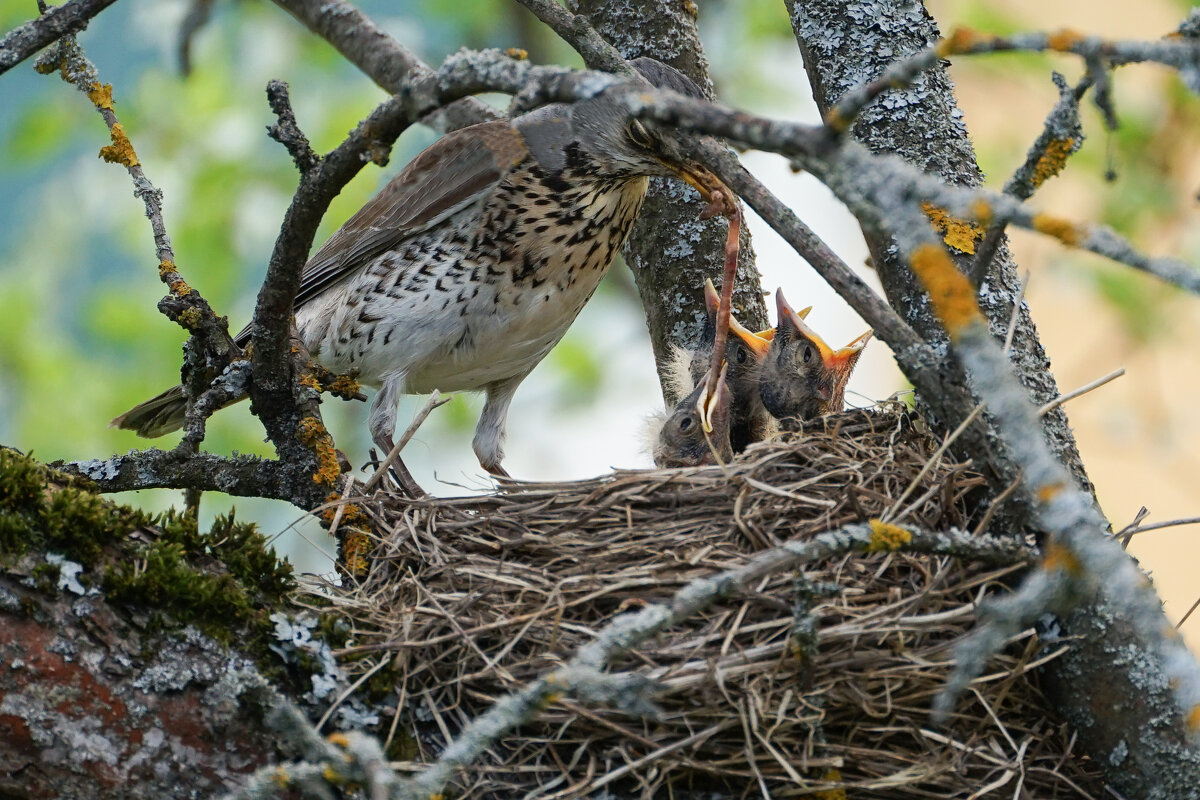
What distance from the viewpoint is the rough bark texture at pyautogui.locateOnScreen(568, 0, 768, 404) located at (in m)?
4.20

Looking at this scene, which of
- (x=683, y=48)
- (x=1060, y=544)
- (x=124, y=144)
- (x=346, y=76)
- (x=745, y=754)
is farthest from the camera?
(x=346, y=76)

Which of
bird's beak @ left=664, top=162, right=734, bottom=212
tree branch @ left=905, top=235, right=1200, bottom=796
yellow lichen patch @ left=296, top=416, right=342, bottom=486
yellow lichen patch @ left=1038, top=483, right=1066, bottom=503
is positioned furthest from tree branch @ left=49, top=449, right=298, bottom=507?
yellow lichen patch @ left=1038, top=483, right=1066, bottom=503

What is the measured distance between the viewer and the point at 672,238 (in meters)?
4.22

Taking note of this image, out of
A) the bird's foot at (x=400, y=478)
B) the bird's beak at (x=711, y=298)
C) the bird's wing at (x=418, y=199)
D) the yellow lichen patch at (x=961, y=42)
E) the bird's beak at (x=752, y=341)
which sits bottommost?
the yellow lichen patch at (x=961, y=42)

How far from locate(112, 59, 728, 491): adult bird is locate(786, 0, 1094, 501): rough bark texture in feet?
1.81

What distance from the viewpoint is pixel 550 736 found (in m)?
2.34

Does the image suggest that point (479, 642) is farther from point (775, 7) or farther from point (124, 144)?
point (775, 7)

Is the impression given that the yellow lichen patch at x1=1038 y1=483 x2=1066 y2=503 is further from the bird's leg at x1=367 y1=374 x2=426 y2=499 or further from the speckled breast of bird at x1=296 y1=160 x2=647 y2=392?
the bird's leg at x1=367 y1=374 x2=426 y2=499

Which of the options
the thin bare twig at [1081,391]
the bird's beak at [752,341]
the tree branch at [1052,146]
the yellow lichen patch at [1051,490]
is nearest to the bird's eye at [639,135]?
the bird's beak at [752,341]

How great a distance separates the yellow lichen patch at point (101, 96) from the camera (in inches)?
128

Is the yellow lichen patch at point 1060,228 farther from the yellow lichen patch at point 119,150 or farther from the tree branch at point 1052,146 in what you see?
the yellow lichen patch at point 119,150

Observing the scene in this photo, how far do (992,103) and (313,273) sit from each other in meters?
4.46

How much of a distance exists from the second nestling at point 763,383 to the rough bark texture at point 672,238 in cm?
17

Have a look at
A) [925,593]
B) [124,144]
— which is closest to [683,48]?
[124,144]
